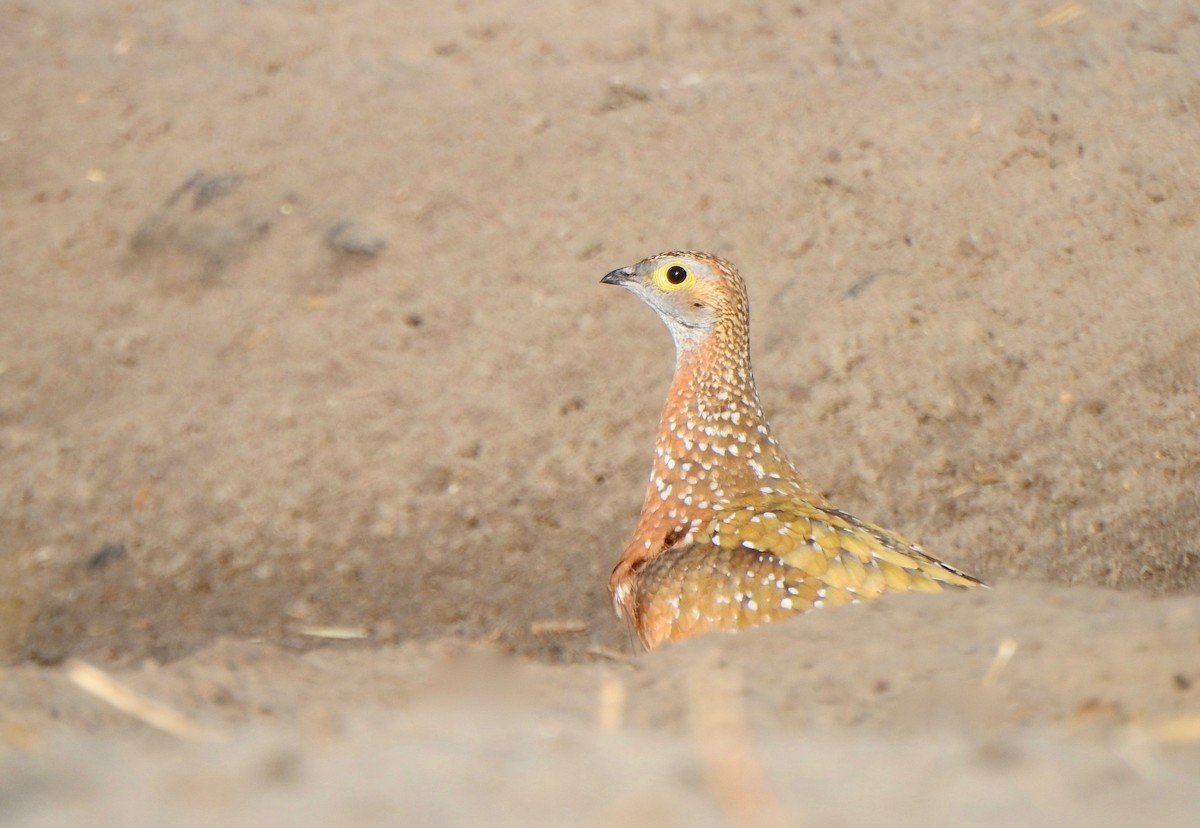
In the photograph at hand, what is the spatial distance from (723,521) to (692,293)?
1.30 m

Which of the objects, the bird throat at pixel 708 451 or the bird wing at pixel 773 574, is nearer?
the bird wing at pixel 773 574

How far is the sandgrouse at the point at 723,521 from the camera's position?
4660 millimetres

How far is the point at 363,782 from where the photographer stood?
2.30 metres

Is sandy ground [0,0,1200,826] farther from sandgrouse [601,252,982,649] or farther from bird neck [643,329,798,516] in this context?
bird neck [643,329,798,516]

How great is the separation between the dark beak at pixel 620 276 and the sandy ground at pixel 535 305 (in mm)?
1644

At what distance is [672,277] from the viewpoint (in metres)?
5.96

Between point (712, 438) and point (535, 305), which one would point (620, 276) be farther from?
point (535, 305)

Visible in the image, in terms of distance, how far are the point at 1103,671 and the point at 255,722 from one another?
82.2 inches

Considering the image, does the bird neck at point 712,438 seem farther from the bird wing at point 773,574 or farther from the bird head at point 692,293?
the bird wing at point 773,574

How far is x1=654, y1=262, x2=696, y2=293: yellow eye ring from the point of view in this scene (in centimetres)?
592

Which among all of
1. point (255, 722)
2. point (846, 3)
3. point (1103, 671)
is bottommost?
point (255, 722)

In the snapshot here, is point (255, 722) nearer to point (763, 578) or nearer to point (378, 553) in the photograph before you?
Answer: point (763, 578)

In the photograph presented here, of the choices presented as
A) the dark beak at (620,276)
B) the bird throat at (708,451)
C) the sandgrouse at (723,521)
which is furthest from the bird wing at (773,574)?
the dark beak at (620,276)

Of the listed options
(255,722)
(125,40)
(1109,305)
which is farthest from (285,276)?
(255,722)
